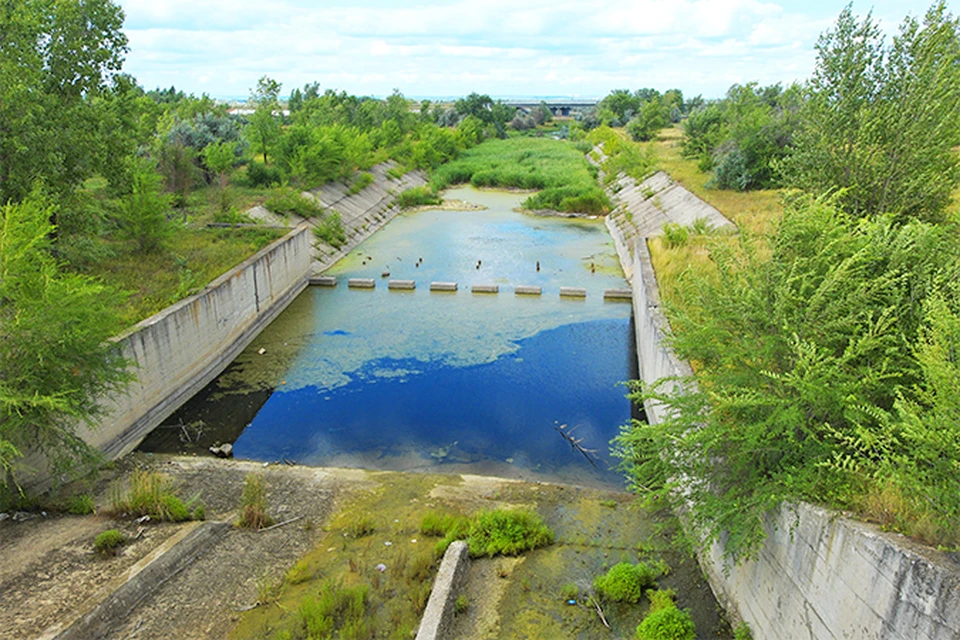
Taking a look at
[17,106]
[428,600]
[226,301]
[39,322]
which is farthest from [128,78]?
[428,600]

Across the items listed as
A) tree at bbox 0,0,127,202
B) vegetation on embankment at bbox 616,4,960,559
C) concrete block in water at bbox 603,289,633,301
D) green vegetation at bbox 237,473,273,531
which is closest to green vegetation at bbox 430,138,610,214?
concrete block in water at bbox 603,289,633,301

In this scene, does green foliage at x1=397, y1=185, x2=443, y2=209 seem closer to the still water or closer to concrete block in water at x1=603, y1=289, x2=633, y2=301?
the still water

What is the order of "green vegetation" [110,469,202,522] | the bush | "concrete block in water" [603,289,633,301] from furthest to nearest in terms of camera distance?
the bush < "concrete block in water" [603,289,633,301] < "green vegetation" [110,469,202,522]

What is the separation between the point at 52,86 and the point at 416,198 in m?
26.0

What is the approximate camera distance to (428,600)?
812 cm

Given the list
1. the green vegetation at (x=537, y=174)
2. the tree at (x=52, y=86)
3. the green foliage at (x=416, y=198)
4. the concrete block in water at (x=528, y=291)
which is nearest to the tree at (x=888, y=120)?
the concrete block in water at (x=528, y=291)

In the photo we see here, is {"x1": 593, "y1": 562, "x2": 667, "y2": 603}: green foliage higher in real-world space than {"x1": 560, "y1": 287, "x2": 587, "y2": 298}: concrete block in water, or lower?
lower

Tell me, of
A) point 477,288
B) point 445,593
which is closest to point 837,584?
point 445,593

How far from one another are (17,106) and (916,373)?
Result: 1752cm

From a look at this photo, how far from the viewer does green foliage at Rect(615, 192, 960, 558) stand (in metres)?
6.48

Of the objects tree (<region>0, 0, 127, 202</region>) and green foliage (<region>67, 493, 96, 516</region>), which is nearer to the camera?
green foliage (<region>67, 493, 96, 516</region>)

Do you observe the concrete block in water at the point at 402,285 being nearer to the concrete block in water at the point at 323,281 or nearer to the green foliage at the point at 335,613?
the concrete block in water at the point at 323,281

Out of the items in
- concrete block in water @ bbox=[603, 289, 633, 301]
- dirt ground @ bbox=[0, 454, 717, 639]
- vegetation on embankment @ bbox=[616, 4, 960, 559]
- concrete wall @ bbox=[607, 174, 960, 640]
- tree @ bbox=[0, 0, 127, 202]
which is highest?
tree @ bbox=[0, 0, 127, 202]

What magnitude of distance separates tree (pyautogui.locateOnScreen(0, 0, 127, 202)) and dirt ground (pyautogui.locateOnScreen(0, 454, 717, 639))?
7734mm
